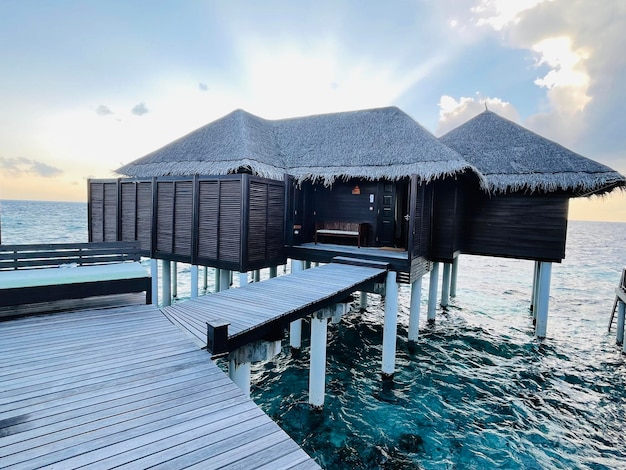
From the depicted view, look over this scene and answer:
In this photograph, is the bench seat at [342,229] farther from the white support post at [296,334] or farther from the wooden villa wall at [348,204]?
the white support post at [296,334]

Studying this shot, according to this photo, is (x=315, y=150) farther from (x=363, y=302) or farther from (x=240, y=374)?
(x=240, y=374)

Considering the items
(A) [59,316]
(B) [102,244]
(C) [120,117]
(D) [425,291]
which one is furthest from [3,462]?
(D) [425,291]

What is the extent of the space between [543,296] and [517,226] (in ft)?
8.05

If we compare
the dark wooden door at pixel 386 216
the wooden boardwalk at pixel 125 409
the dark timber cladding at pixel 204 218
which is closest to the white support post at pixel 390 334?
the dark wooden door at pixel 386 216

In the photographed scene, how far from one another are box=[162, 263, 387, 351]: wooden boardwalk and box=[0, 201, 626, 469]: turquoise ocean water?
2.61m

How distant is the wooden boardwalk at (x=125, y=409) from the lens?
7.47ft

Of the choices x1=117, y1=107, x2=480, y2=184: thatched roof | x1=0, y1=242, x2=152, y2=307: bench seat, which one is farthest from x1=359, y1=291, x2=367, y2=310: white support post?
x1=0, y1=242, x2=152, y2=307: bench seat

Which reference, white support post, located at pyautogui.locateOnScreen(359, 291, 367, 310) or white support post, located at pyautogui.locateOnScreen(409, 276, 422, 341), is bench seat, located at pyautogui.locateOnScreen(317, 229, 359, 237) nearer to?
white support post, located at pyautogui.locateOnScreen(409, 276, 422, 341)

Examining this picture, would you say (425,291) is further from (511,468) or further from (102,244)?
(102,244)

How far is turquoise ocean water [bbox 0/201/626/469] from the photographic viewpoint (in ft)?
19.6

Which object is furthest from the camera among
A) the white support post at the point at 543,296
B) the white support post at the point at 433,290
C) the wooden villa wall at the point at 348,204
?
the white support post at the point at 433,290

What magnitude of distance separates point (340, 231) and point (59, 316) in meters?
8.43

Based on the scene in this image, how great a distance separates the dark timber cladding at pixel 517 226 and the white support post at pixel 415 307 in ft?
11.0

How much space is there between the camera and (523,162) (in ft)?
35.9
